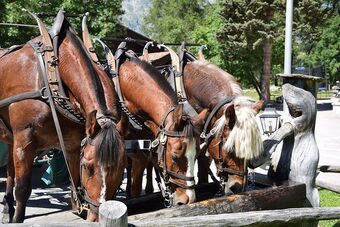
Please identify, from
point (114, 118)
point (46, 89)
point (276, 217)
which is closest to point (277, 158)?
point (276, 217)

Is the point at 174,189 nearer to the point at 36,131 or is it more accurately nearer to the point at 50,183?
the point at 36,131

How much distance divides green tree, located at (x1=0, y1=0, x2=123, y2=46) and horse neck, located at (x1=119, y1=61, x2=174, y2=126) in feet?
33.9

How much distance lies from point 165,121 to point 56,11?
14709 mm

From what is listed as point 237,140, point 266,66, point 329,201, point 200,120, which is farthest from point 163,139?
point 266,66

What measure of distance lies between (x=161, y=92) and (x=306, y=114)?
4.40 feet

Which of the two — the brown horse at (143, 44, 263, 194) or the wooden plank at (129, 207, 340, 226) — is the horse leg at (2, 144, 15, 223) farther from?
the wooden plank at (129, 207, 340, 226)

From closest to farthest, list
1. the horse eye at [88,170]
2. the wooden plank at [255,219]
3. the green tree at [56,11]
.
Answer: the wooden plank at [255,219] → the horse eye at [88,170] → the green tree at [56,11]

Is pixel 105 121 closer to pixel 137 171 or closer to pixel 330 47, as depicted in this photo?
pixel 137 171

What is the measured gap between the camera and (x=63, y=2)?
17.9m

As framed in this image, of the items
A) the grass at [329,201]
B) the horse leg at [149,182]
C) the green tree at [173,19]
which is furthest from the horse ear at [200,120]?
the green tree at [173,19]

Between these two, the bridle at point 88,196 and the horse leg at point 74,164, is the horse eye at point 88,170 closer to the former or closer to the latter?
the bridle at point 88,196

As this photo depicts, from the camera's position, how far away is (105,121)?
338 centimetres

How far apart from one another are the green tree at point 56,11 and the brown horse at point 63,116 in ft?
33.8

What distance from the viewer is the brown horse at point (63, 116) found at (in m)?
3.29
